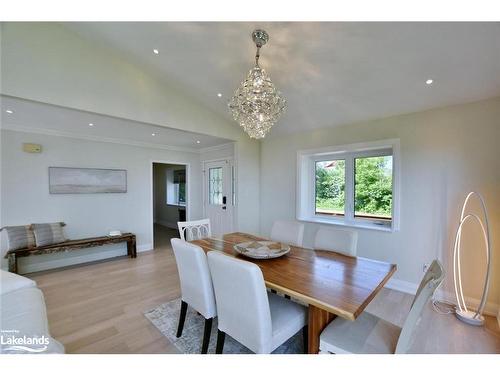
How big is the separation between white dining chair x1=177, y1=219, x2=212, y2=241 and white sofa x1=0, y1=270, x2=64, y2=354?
1415mm

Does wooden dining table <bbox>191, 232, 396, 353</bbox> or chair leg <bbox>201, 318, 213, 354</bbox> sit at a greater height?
wooden dining table <bbox>191, 232, 396, 353</bbox>

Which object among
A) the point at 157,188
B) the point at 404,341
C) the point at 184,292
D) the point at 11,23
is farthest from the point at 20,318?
the point at 157,188

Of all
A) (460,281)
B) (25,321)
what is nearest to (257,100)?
(25,321)

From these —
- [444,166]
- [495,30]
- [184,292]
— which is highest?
[495,30]

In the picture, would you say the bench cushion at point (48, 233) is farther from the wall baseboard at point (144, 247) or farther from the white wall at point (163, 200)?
the white wall at point (163, 200)

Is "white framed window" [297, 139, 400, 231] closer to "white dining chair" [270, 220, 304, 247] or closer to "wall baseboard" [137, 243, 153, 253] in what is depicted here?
"white dining chair" [270, 220, 304, 247]

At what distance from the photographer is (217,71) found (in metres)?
2.90

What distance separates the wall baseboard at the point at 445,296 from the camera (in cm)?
240

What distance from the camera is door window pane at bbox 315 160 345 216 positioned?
368cm

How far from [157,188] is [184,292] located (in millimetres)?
6814

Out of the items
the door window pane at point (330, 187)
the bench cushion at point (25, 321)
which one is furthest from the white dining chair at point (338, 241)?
the bench cushion at point (25, 321)

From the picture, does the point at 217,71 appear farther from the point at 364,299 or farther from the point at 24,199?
the point at 24,199

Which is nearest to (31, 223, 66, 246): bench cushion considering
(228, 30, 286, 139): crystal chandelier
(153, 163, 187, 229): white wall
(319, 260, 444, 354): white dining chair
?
(228, 30, 286, 139): crystal chandelier

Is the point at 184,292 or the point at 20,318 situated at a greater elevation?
the point at 20,318
